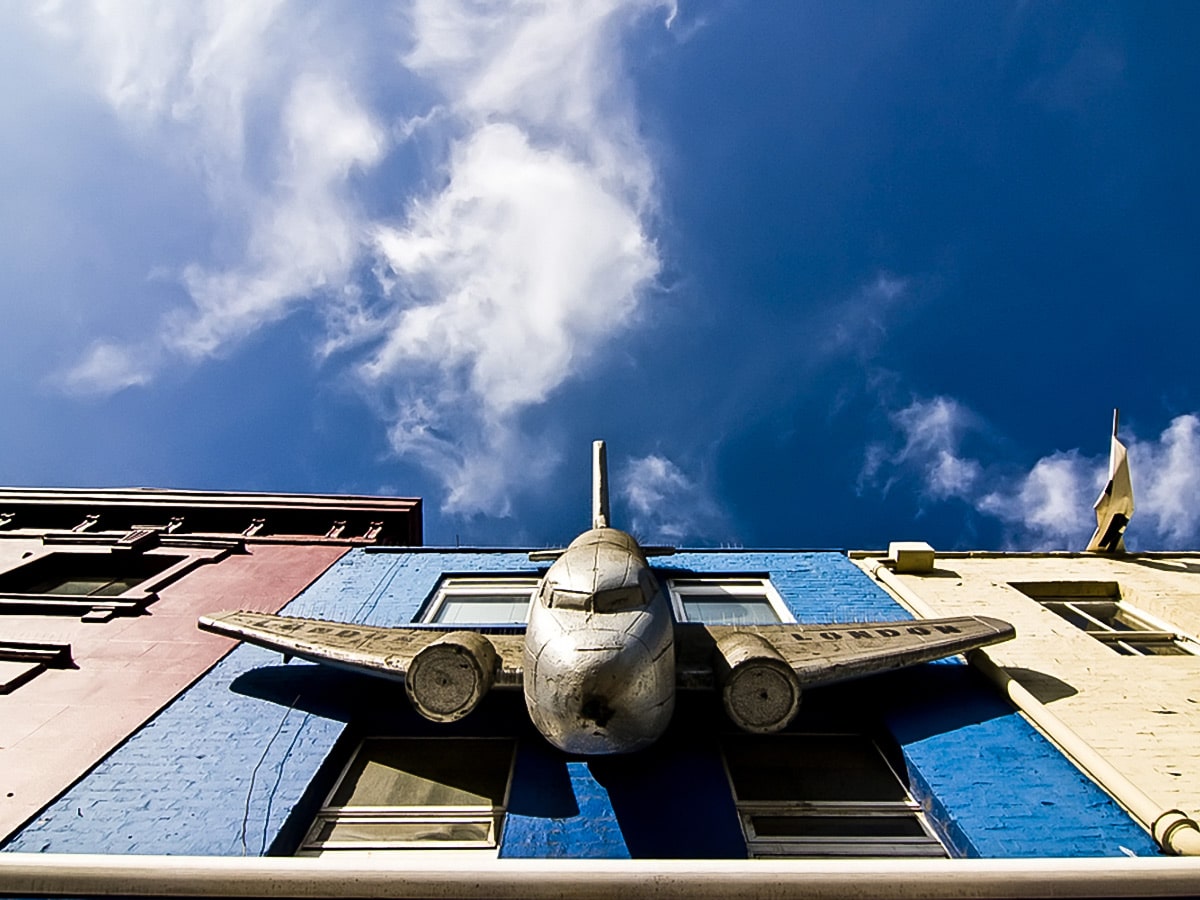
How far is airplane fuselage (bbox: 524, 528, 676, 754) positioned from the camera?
5746mm

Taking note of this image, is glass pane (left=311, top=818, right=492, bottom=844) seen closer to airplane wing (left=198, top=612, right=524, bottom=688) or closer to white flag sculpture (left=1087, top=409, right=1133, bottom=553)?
airplane wing (left=198, top=612, right=524, bottom=688)

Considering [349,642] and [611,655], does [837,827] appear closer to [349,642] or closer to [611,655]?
[611,655]

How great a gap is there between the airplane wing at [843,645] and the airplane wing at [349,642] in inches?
91.2

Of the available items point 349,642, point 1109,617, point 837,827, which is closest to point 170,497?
point 349,642

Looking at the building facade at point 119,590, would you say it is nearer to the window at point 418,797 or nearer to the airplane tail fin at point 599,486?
the window at point 418,797

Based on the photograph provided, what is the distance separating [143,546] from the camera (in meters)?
14.0

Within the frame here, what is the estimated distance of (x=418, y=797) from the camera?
7578mm

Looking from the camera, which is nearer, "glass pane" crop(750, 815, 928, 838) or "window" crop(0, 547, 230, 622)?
"glass pane" crop(750, 815, 928, 838)

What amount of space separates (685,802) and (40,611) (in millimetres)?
11777

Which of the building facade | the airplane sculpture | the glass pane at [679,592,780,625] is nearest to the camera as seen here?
the airplane sculpture

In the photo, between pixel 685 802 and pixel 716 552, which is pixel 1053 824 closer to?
pixel 685 802

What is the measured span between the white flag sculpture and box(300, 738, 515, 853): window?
14.1 m

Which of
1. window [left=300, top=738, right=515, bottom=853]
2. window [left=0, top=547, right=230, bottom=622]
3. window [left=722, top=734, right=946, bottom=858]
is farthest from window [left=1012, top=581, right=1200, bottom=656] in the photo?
window [left=0, top=547, right=230, bottom=622]

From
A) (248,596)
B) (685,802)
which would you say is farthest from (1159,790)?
(248,596)
